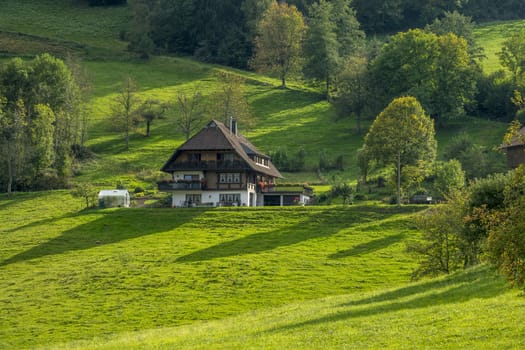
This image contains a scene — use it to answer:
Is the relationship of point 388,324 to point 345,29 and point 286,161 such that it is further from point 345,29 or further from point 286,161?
point 345,29

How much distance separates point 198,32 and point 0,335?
440 ft

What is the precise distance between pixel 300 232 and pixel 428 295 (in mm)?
37006

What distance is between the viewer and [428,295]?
1802 inches

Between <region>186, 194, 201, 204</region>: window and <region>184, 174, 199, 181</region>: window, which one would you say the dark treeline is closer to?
<region>184, 174, 199, 181</region>: window

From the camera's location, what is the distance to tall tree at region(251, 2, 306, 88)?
533 ft

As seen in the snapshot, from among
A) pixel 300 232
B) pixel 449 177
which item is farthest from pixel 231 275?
pixel 449 177

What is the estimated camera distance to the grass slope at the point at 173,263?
59.7 metres

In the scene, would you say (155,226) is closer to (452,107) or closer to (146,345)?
(146,345)

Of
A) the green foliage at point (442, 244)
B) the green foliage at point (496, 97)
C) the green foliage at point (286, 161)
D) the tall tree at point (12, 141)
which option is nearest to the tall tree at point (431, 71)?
the green foliage at point (496, 97)

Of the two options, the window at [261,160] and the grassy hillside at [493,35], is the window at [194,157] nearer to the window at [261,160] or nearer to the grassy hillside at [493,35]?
the window at [261,160]

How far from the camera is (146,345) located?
1592 inches

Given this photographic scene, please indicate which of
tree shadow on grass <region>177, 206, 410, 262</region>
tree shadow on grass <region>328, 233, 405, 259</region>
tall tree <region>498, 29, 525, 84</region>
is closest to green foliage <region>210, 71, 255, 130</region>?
tall tree <region>498, 29, 525, 84</region>

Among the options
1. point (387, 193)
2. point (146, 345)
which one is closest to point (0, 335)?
point (146, 345)

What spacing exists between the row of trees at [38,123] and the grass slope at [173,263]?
11607mm
